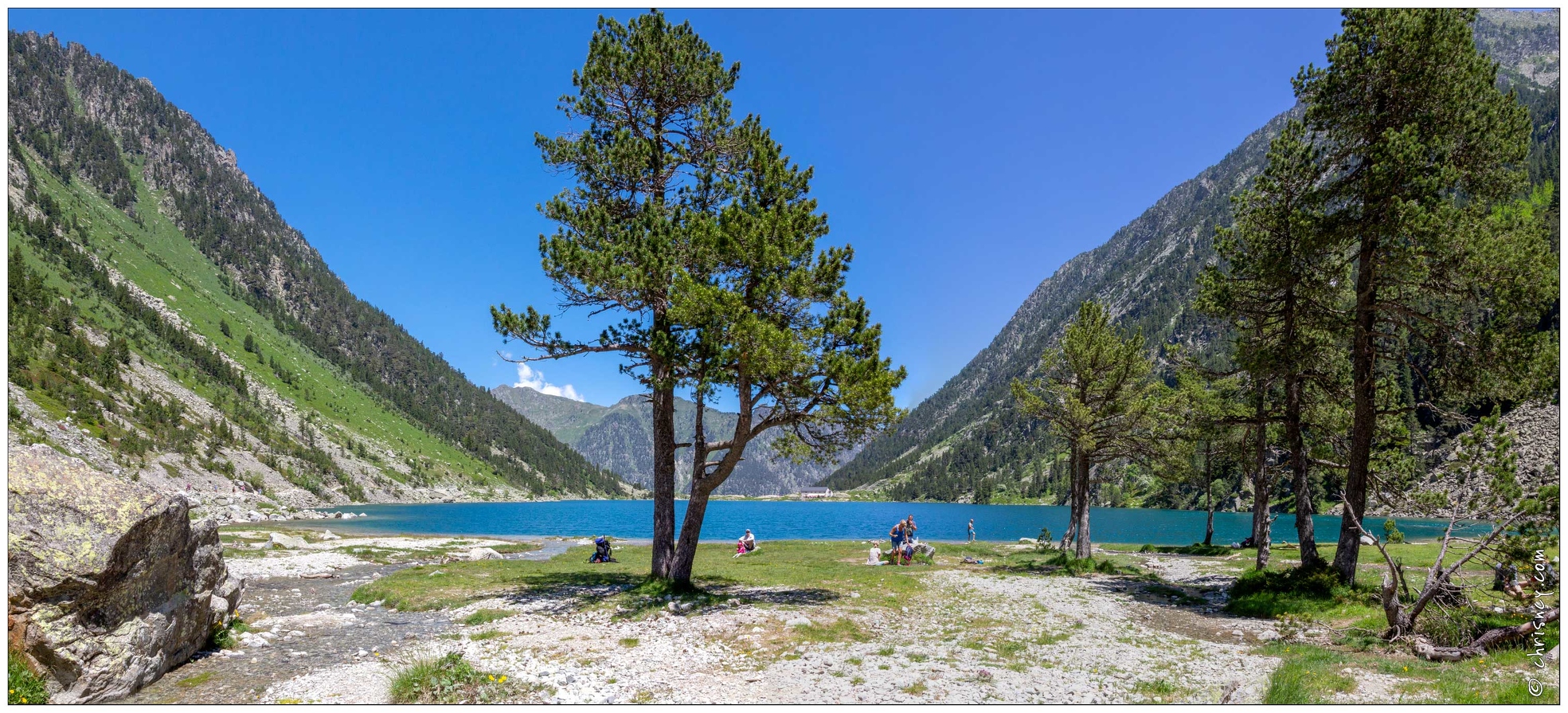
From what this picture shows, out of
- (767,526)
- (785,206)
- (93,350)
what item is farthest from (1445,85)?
(93,350)

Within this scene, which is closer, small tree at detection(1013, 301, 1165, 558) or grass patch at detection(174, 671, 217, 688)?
grass patch at detection(174, 671, 217, 688)

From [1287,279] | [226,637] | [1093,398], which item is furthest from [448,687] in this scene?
[1093,398]

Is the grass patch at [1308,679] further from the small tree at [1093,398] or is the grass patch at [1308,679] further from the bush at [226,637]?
the small tree at [1093,398]

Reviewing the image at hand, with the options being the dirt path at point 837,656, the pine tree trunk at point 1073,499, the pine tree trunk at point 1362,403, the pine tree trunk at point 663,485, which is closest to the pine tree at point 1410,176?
the pine tree trunk at point 1362,403

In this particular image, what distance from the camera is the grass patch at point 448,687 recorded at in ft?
34.7

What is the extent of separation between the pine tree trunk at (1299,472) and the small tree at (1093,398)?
935 cm

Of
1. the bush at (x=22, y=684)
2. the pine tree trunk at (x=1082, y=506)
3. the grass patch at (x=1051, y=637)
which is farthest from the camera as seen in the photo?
the pine tree trunk at (x=1082, y=506)

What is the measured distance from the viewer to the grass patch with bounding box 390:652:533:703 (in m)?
10.6

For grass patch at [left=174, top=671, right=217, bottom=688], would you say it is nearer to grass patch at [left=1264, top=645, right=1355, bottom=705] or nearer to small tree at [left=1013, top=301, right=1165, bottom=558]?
grass patch at [left=1264, top=645, right=1355, bottom=705]

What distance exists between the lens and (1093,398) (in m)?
35.0

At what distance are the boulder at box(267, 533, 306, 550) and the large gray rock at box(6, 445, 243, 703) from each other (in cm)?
3308

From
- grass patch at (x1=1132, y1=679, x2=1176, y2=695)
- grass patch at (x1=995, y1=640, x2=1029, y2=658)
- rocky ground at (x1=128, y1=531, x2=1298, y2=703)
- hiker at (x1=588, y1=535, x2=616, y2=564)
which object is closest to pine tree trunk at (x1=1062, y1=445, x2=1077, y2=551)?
rocky ground at (x1=128, y1=531, x2=1298, y2=703)

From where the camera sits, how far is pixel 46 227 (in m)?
161

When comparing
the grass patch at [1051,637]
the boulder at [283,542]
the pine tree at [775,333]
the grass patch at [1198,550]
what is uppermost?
the pine tree at [775,333]
